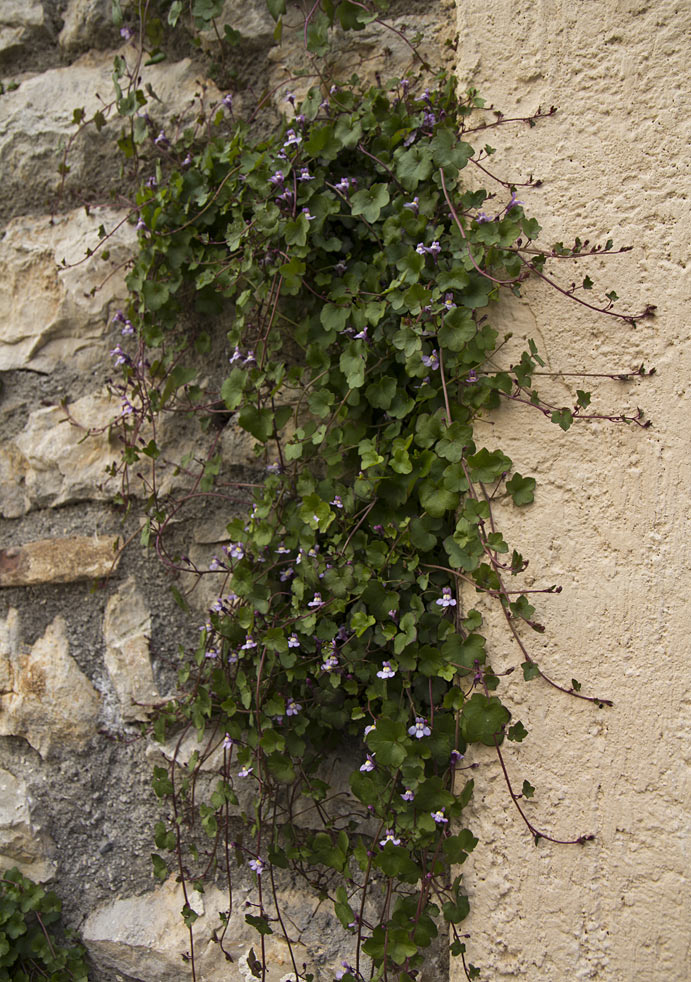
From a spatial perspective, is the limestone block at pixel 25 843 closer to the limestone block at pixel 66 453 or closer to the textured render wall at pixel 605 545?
the limestone block at pixel 66 453

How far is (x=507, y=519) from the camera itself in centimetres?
124

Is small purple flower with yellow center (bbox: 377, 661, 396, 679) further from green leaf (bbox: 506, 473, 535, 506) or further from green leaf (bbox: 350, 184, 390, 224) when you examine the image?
green leaf (bbox: 350, 184, 390, 224)

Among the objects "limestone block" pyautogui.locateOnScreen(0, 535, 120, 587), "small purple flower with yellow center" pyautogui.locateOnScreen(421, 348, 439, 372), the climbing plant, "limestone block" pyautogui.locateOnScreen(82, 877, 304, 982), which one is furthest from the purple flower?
"limestone block" pyautogui.locateOnScreen(82, 877, 304, 982)

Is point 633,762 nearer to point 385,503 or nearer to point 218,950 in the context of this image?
point 385,503

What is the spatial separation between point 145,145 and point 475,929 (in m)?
1.57

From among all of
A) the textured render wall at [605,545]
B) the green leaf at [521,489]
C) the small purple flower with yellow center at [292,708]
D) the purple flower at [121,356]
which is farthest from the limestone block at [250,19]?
the small purple flower with yellow center at [292,708]

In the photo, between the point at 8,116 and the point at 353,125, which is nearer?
the point at 353,125

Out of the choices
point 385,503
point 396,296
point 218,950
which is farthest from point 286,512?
point 218,950

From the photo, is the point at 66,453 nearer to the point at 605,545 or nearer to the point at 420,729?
the point at 420,729

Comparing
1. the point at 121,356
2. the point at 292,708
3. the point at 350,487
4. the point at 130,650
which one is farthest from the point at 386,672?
the point at 121,356

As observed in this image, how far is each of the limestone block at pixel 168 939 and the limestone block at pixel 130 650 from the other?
34 centimetres

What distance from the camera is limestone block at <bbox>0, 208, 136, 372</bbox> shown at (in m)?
1.69

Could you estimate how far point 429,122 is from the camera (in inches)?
53.6

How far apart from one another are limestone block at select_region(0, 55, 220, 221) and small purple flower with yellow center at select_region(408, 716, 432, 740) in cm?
125
